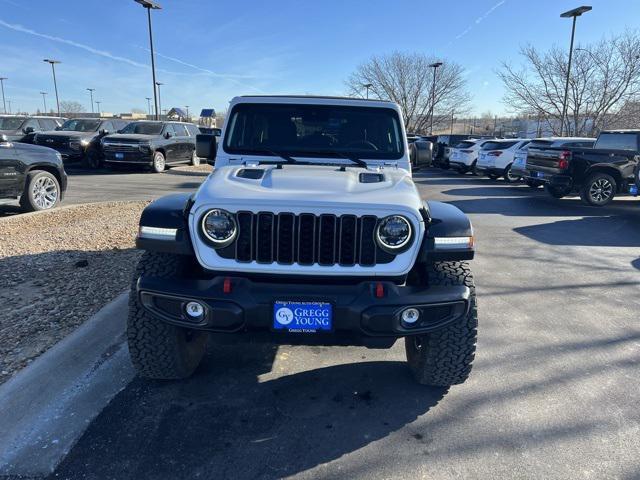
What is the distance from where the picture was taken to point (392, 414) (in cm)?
296

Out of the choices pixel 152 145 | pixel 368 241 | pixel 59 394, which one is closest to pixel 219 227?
pixel 368 241

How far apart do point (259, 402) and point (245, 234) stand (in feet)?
3.58

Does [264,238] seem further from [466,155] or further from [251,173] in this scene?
[466,155]

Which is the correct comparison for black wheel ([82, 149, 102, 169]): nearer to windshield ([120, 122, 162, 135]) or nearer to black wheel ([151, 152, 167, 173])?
windshield ([120, 122, 162, 135])

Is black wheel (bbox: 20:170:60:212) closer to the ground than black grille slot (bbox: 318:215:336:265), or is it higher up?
closer to the ground

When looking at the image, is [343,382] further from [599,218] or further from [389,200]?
[599,218]

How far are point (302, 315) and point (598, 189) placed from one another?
11290mm

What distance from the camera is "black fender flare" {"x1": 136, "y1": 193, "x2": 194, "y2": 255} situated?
278 centimetres

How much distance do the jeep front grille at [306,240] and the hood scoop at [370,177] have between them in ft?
2.08

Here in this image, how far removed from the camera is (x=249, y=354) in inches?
146

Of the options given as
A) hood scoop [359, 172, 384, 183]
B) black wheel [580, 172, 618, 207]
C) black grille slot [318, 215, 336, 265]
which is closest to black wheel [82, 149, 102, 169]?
black wheel [580, 172, 618, 207]

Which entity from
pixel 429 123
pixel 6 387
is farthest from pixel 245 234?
pixel 429 123

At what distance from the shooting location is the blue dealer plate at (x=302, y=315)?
2562 millimetres

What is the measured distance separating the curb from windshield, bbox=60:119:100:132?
633 inches
